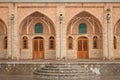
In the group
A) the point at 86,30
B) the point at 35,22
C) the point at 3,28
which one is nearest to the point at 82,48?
the point at 86,30

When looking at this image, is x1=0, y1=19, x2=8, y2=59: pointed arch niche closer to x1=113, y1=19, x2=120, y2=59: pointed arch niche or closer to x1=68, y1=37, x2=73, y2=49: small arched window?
x1=68, y1=37, x2=73, y2=49: small arched window

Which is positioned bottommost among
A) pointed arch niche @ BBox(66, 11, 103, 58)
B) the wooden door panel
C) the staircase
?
the staircase

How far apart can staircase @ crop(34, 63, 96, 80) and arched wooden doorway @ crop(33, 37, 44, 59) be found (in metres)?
8.18

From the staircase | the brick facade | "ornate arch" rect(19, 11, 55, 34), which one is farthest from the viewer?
"ornate arch" rect(19, 11, 55, 34)

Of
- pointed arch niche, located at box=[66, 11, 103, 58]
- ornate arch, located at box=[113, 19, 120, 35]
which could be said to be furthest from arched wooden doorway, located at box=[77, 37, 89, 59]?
ornate arch, located at box=[113, 19, 120, 35]

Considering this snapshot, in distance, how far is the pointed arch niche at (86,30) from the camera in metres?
30.6

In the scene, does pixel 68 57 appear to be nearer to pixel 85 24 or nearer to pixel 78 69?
pixel 85 24

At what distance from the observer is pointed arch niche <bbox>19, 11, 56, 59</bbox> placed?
30.6 m

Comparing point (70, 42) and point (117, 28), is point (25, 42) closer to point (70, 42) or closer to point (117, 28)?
point (70, 42)

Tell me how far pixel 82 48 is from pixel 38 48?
4123 mm

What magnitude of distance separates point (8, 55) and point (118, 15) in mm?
10423

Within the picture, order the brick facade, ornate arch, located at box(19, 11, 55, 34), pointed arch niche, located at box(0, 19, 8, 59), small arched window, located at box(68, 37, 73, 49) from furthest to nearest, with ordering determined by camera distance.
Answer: small arched window, located at box(68, 37, 73, 49) → pointed arch niche, located at box(0, 19, 8, 59) → ornate arch, located at box(19, 11, 55, 34) → the brick facade

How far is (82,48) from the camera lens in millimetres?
30953

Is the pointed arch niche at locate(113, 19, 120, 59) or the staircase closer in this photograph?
the staircase
